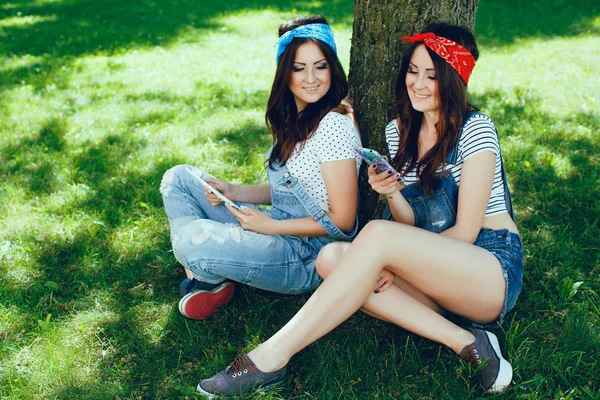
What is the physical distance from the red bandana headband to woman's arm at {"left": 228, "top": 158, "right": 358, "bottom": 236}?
59 cm

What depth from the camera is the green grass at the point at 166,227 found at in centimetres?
250

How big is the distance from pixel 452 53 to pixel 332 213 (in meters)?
0.87

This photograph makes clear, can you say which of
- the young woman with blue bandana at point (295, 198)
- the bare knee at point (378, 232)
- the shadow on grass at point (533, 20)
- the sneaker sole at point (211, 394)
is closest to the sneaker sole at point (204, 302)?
the young woman with blue bandana at point (295, 198)

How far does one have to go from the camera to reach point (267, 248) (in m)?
2.70

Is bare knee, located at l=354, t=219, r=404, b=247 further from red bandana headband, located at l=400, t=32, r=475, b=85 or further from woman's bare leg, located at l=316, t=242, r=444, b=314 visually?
red bandana headband, located at l=400, t=32, r=475, b=85

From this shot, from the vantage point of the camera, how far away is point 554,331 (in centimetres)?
267

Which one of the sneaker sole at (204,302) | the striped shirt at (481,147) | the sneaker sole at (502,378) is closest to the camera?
the sneaker sole at (502,378)

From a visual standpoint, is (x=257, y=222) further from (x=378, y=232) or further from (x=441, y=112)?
(x=441, y=112)

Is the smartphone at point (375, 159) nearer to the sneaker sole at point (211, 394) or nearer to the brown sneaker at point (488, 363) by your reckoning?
the brown sneaker at point (488, 363)

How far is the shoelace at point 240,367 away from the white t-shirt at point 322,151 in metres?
0.82

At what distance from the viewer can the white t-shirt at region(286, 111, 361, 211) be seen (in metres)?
2.65

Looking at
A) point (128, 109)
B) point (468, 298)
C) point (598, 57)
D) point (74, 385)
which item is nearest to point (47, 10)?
point (128, 109)

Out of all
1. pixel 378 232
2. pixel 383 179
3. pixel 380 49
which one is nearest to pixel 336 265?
pixel 378 232

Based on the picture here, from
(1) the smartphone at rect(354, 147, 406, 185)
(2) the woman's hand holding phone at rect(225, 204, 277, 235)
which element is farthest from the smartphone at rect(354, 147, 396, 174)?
(2) the woman's hand holding phone at rect(225, 204, 277, 235)
